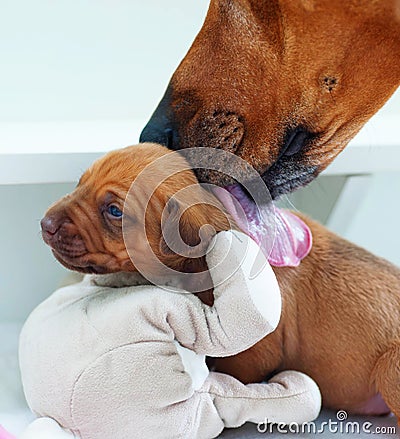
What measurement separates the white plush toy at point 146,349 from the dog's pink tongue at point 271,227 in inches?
2.5

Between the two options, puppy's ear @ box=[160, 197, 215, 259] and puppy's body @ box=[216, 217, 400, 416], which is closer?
puppy's ear @ box=[160, 197, 215, 259]

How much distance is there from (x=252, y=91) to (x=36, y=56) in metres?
1.11

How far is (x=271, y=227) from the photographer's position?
101cm

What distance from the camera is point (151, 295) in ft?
2.98

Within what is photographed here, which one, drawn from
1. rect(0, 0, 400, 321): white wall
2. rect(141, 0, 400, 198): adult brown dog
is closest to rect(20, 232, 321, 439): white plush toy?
rect(141, 0, 400, 198): adult brown dog

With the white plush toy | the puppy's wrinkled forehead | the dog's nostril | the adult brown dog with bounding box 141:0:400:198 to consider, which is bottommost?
the white plush toy

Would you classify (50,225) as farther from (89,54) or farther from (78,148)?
(89,54)

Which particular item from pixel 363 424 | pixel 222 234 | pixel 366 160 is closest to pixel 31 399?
pixel 222 234

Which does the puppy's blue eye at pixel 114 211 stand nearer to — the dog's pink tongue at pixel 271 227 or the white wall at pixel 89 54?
the dog's pink tongue at pixel 271 227

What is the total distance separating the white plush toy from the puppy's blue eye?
100 millimetres

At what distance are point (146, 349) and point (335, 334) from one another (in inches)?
11.3

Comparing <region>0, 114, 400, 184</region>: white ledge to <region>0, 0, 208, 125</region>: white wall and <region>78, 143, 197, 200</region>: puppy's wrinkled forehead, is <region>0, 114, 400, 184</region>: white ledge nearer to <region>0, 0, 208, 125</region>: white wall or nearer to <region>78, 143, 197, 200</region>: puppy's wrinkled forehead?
<region>78, 143, 197, 200</region>: puppy's wrinkled forehead

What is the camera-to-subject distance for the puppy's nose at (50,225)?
2.95 feet

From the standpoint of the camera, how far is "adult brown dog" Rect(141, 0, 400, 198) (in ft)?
3.04
